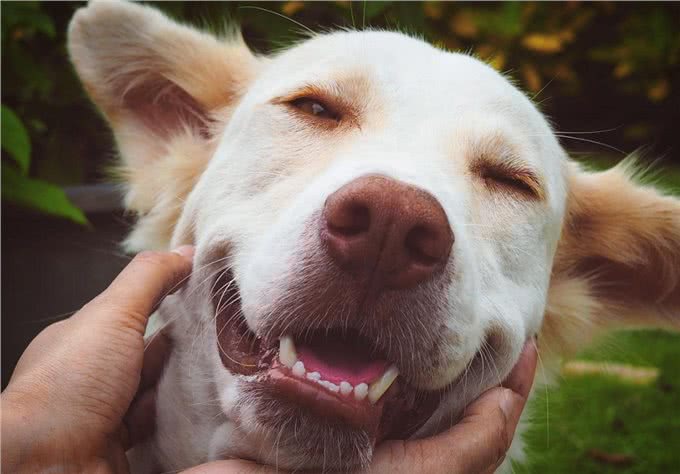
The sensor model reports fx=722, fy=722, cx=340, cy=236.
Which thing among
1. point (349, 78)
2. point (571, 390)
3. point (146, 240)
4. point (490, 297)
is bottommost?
point (571, 390)

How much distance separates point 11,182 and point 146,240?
37.4 inches

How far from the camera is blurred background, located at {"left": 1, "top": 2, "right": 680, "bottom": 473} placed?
3.17 metres

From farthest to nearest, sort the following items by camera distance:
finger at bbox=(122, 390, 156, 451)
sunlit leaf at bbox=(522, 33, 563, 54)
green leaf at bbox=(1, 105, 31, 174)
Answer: sunlit leaf at bbox=(522, 33, 563, 54) < green leaf at bbox=(1, 105, 31, 174) < finger at bbox=(122, 390, 156, 451)

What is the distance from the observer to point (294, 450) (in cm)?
166

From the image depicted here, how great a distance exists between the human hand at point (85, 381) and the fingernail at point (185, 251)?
0.17 ft

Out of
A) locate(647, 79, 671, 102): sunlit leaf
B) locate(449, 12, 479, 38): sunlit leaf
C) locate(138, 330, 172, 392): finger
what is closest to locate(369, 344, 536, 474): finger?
locate(138, 330, 172, 392): finger

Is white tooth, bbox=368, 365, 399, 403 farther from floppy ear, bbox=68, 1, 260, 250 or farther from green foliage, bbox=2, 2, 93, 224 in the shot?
green foliage, bbox=2, 2, 93, 224

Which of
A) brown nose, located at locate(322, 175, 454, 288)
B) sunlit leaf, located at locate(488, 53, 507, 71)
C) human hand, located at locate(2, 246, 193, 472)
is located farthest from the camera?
sunlit leaf, located at locate(488, 53, 507, 71)

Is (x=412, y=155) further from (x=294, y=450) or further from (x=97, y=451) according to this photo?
(x=97, y=451)

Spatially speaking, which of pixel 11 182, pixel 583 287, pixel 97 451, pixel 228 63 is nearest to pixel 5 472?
pixel 97 451

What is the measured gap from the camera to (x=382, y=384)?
168 cm

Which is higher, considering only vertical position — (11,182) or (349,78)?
(349,78)

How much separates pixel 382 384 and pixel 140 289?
70 centimetres

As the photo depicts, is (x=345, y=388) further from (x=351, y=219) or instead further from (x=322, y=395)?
(x=351, y=219)
